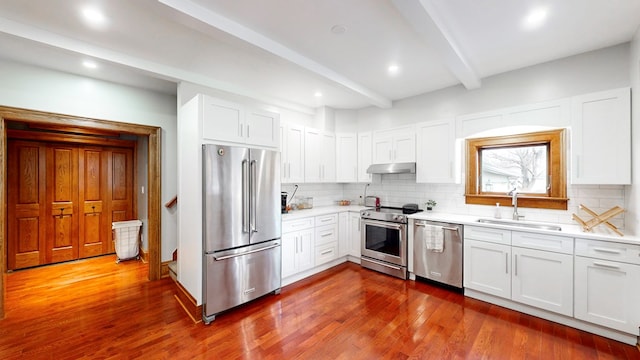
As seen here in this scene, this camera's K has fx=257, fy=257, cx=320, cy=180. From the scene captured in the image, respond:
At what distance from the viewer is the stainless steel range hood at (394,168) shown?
390 cm

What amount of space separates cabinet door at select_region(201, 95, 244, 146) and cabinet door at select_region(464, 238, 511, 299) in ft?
9.89

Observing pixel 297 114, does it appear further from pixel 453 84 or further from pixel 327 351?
pixel 327 351

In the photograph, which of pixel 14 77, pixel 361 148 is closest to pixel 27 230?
pixel 14 77

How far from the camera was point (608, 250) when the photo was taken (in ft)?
7.51

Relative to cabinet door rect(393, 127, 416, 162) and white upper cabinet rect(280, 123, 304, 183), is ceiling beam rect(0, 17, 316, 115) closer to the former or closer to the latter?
white upper cabinet rect(280, 123, 304, 183)

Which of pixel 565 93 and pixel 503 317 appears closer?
pixel 503 317

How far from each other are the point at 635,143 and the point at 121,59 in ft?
16.8

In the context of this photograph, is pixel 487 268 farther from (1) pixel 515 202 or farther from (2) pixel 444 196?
(2) pixel 444 196

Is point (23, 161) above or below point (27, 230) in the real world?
above

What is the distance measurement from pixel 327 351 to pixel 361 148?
325cm

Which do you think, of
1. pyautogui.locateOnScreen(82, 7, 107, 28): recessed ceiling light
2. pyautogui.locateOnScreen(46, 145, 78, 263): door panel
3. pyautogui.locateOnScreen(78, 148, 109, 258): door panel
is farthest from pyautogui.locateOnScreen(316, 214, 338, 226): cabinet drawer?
pyautogui.locateOnScreen(46, 145, 78, 263): door panel

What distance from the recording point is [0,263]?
2.61 meters

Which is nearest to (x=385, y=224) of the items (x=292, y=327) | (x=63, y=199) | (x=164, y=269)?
(x=292, y=327)

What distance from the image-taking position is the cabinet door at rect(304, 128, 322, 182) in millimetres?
4270
